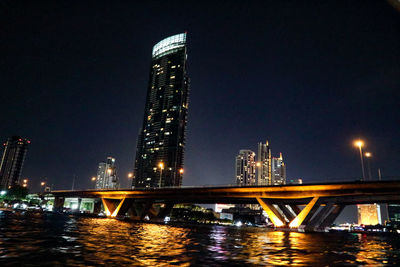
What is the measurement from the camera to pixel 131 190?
82.8 metres

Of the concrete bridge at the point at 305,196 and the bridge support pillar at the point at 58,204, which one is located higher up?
the concrete bridge at the point at 305,196

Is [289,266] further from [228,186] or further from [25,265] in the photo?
[228,186]

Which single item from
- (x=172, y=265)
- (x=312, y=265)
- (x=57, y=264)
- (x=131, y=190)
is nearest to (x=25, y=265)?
(x=57, y=264)

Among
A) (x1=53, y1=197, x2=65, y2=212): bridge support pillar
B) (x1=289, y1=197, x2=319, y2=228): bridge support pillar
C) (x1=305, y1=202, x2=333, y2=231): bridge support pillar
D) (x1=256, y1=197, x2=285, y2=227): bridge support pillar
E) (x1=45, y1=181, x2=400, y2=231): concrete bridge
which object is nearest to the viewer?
(x1=45, y1=181, x2=400, y2=231): concrete bridge

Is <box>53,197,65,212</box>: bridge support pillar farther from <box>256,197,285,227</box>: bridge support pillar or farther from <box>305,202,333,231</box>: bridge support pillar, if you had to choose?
<box>305,202,333,231</box>: bridge support pillar

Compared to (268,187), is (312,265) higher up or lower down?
lower down

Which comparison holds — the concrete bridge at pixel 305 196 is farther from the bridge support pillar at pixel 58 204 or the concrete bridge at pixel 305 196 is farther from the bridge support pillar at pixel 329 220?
the bridge support pillar at pixel 58 204

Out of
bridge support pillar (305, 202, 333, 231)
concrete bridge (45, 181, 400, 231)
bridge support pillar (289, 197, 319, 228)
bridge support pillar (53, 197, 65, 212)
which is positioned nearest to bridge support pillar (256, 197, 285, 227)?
concrete bridge (45, 181, 400, 231)

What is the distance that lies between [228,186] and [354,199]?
2545cm

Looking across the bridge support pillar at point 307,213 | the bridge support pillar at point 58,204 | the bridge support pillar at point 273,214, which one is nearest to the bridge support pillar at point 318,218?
the bridge support pillar at point 307,213

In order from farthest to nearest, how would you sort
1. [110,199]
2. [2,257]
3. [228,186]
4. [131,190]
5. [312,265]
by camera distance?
[110,199] → [131,190] → [228,186] → [312,265] → [2,257]

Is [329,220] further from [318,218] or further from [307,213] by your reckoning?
[307,213]

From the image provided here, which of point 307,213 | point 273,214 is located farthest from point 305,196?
point 273,214

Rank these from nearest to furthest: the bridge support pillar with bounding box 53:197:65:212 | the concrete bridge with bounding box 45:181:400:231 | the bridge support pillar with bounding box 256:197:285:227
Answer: the concrete bridge with bounding box 45:181:400:231 < the bridge support pillar with bounding box 256:197:285:227 < the bridge support pillar with bounding box 53:197:65:212
